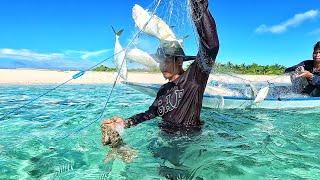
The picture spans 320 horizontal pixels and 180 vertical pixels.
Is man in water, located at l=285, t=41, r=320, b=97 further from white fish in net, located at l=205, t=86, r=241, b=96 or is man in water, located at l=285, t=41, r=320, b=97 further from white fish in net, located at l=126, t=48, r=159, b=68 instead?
white fish in net, located at l=126, t=48, r=159, b=68

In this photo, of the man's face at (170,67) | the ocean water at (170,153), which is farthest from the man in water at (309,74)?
the man's face at (170,67)

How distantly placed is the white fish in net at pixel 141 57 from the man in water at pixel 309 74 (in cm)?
555

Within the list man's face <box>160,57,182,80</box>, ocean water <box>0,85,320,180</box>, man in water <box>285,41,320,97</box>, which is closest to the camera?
ocean water <box>0,85,320,180</box>

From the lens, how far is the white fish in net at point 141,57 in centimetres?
529

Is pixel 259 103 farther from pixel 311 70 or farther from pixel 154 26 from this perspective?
pixel 154 26

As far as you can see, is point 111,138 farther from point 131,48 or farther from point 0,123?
point 0,123

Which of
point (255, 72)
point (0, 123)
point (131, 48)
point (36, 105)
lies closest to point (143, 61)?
point (131, 48)

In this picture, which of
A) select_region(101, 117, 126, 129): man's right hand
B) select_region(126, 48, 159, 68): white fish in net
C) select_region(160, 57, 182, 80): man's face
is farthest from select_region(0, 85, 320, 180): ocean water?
select_region(126, 48, 159, 68): white fish in net

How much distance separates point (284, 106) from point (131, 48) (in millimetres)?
5648

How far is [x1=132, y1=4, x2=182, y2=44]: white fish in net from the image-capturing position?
192 inches

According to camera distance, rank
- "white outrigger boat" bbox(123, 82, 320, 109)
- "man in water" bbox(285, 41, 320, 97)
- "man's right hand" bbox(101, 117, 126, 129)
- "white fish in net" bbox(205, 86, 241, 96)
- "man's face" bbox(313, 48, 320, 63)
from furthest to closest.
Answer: "white fish in net" bbox(205, 86, 241, 96) → "man in water" bbox(285, 41, 320, 97) → "man's face" bbox(313, 48, 320, 63) → "white outrigger boat" bbox(123, 82, 320, 109) → "man's right hand" bbox(101, 117, 126, 129)

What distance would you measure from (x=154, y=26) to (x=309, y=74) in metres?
6.17

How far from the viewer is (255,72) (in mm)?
32438

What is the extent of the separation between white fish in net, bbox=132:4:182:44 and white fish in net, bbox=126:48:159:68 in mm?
323
